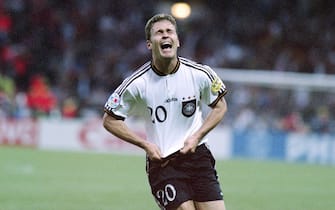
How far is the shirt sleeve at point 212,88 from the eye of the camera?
25.2 ft

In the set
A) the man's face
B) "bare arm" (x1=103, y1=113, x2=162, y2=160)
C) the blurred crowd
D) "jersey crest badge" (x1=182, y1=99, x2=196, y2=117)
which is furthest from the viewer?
the blurred crowd

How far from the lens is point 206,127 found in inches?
299

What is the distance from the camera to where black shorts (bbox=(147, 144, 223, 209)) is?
24.7 ft

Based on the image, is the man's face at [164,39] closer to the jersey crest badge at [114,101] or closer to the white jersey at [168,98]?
the white jersey at [168,98]

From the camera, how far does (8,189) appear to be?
14.1 meters

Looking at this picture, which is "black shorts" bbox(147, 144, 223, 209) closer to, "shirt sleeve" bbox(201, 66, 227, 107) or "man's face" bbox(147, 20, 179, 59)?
"shirt sleeve" bbox(201, 66, 227, 107)

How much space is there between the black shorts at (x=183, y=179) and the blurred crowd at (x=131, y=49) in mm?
18735

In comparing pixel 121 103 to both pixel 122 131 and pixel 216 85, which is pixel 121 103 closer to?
pixel 122 131

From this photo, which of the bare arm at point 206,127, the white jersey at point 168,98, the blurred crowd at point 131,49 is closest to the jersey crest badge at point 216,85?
the white jersey at point 168,98

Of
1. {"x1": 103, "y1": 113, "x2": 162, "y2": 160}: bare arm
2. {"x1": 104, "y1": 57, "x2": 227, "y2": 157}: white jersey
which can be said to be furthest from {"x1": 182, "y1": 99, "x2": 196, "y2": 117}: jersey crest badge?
{"x1": 103, "y1": 113, "x2": 162, "y2": 160}: bare arm

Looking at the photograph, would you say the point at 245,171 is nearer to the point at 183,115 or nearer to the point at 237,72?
the point at 237,72

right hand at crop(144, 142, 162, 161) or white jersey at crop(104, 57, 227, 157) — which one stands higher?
white jersey at crop(104, 57, 227, 157)

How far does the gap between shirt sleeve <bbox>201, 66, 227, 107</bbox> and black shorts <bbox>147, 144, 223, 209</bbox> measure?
0.50 metres

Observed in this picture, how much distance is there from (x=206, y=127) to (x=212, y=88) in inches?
13.6
